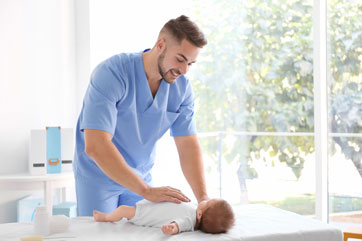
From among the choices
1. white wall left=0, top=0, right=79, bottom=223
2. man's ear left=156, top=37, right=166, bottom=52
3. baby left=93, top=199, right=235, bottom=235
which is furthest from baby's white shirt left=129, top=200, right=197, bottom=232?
white wall left=0, top=0, right=79, bottom=223

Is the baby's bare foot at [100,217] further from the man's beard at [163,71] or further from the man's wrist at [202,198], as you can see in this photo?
the man's beard at [163,71]

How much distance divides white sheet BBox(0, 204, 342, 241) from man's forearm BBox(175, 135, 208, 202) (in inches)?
9.0

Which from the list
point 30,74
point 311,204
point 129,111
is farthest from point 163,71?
point 311,204

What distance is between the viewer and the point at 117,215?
1.78 metres

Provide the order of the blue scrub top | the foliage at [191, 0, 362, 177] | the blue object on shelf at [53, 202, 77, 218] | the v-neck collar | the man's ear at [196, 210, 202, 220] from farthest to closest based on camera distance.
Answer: the foliage at [191, 0, 362, 177]
the blue object on shelf at [53, 202, 77, 218]
the v-neck collar
the blue scrub top
the man's ear at [196, 210, 202, 220]

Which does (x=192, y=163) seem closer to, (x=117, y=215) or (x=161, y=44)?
(x=117, y=215)

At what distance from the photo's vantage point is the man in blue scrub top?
5.75 ft

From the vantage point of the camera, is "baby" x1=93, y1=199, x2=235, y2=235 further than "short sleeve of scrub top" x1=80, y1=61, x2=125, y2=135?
No

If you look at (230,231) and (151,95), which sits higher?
(151,95)

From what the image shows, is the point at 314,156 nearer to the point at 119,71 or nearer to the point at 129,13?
the point at 129,13

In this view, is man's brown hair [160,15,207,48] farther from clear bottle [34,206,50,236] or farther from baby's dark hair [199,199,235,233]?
clear bottle [34,206,50,236]

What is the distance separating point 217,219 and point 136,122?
533 millimetres

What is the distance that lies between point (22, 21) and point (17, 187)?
1062mm

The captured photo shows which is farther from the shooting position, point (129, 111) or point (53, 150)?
point (53, 150)
